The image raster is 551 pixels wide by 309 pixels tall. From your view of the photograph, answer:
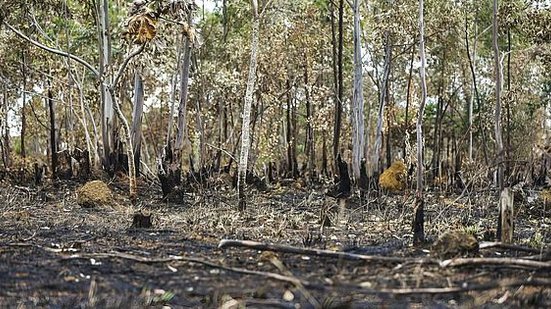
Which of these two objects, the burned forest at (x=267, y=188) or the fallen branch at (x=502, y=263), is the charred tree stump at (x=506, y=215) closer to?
the burned forest at (x=267, y=188)

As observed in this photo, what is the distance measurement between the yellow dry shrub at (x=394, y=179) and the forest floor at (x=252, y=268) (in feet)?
19.9

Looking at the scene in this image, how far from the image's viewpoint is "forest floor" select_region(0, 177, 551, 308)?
3.59 metres

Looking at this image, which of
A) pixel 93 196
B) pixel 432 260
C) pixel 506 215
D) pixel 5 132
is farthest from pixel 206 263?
pixel 5 132

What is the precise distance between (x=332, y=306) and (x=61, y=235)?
3940mm

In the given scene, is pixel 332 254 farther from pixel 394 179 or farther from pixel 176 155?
pixel 394 179

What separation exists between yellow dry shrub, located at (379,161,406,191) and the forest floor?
6.07 m

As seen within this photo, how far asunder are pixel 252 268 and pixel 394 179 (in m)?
10.2

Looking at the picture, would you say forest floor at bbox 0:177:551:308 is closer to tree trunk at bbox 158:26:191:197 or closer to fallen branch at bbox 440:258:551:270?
fallen branch at bbox 440:258:551:270

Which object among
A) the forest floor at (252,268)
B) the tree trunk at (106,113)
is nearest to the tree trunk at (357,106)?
the tree trunk at (106,113)

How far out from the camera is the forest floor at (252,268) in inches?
141

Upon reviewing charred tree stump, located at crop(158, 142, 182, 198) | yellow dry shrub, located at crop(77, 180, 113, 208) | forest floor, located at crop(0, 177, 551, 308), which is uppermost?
charred tree stump, located at crop(158, 142, 182, 198)

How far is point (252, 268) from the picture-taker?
449 cm

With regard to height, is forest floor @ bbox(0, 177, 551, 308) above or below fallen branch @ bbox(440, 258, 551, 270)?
below

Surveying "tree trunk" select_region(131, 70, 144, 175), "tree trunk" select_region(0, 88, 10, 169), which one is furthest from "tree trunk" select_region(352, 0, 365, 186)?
"tree trunk" select_region(0, 88, 10, 169)
